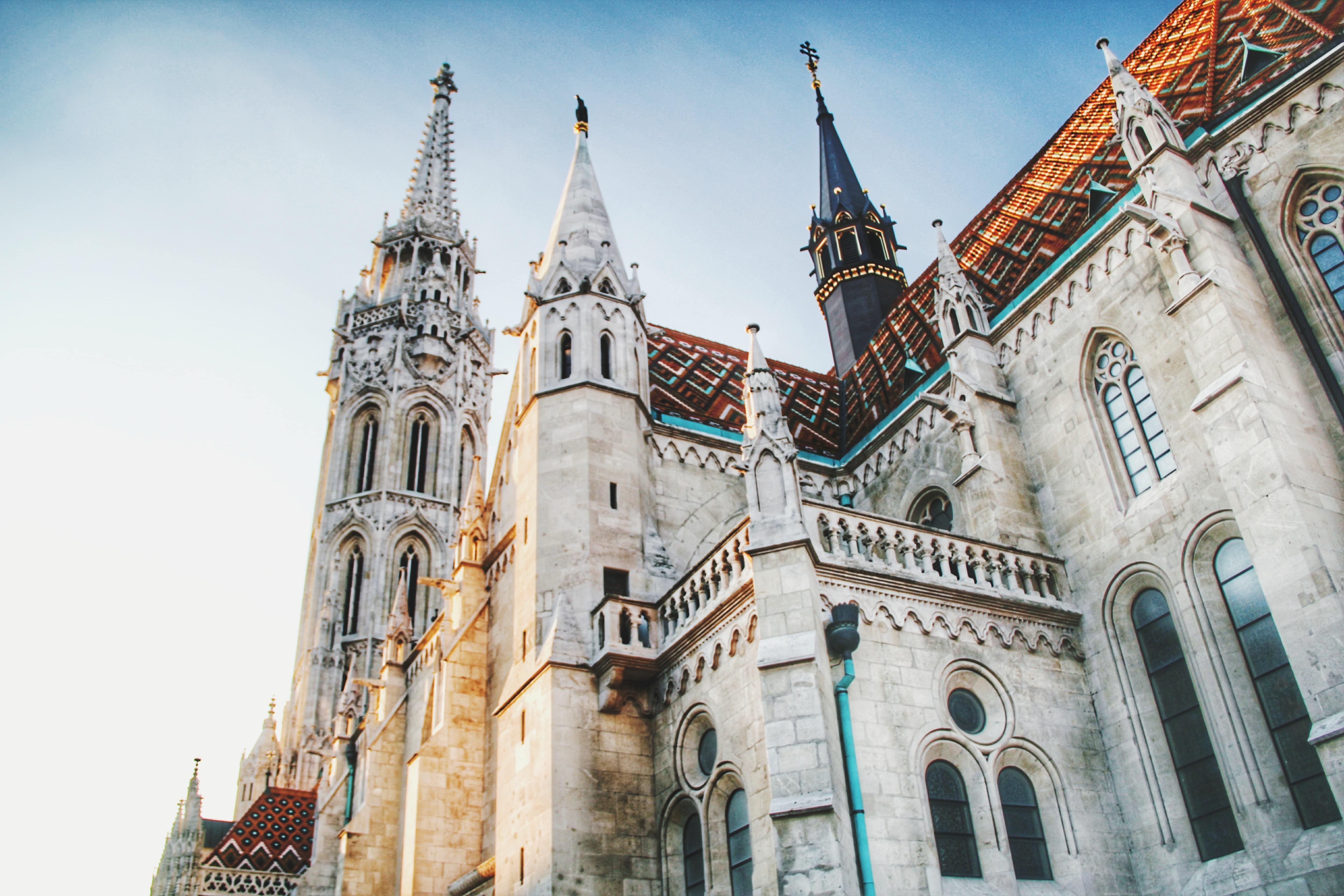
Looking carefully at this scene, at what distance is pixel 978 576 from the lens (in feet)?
42.9

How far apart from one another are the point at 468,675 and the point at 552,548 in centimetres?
406

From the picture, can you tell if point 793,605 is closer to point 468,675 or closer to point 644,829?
point 644,829

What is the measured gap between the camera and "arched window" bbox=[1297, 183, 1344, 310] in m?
12.2

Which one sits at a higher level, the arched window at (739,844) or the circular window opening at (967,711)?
the circular window opening at (967,711)

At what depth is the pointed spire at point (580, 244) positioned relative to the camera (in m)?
18.0

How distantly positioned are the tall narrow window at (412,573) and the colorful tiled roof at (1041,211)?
20.2 metres

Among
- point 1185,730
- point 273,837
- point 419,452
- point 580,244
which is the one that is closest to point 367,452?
point 419,452

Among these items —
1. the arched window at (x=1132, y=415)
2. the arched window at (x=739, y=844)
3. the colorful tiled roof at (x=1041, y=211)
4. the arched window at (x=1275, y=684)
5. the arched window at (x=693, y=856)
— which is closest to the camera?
the arched window at (x=1275, y=684)

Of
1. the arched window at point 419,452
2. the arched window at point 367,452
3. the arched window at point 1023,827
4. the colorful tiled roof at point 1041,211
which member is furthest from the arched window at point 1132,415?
the arched window at point 367,452

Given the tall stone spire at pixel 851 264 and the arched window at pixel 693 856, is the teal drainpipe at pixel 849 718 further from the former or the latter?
the tall stone spire at pixel 851 264

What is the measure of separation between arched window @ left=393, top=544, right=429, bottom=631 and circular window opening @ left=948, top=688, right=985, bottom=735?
3023 centimetres

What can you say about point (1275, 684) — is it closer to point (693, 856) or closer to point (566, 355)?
point (693, 856)

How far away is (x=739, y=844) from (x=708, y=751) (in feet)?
4.01

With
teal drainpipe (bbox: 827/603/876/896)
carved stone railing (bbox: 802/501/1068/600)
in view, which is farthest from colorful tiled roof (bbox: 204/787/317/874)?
teal drainpipe (bbox: 827/603/876/896)
